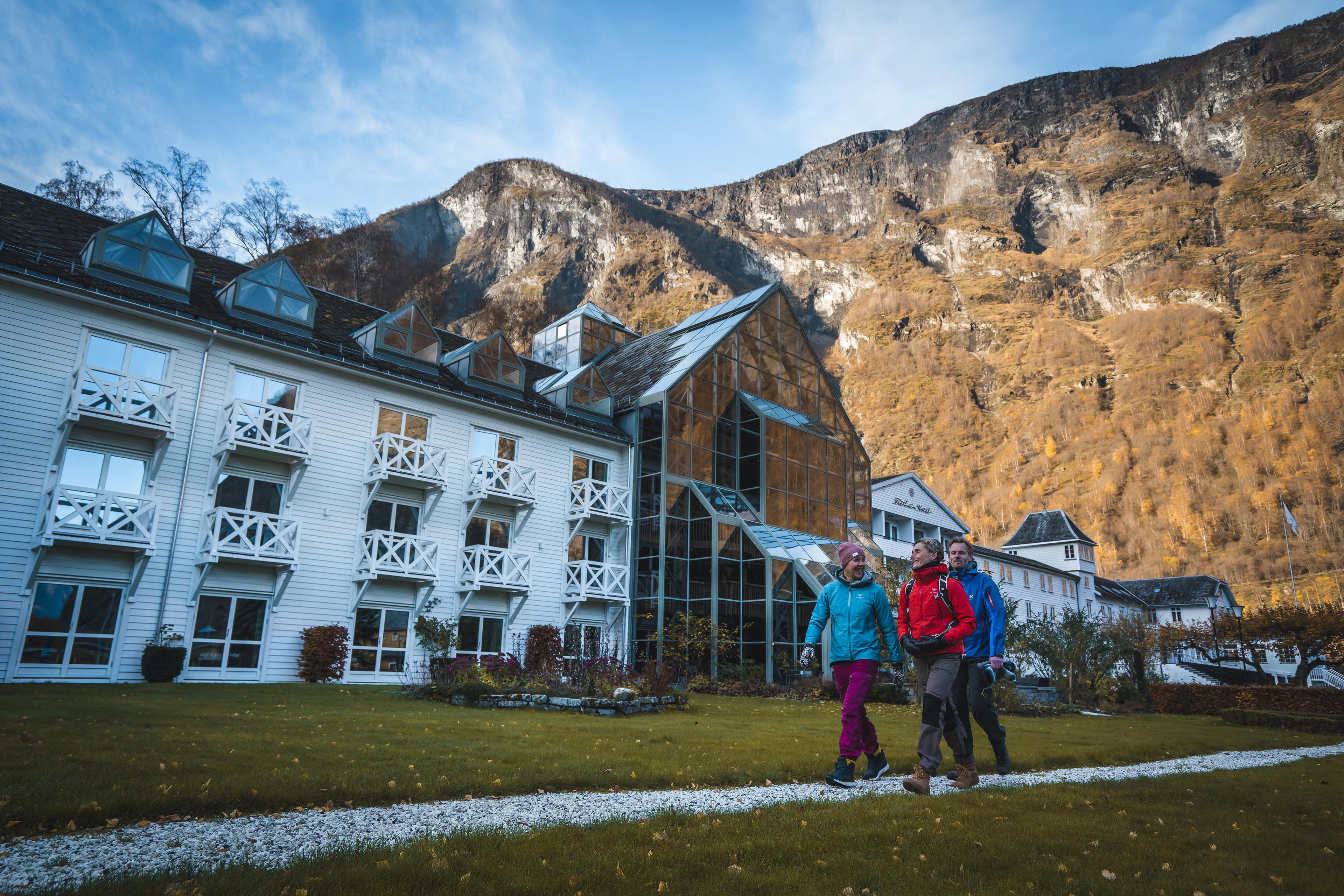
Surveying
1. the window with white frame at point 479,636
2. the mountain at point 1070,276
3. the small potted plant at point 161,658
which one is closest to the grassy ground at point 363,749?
the small potted plant at point 161,658

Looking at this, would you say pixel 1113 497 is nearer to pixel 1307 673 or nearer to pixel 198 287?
pixel 1307 673

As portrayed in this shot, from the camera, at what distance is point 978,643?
25.7 feet

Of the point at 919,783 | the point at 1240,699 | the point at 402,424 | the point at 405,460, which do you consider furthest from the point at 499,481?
the point at 1240,699

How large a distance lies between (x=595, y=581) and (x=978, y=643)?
1758 cm

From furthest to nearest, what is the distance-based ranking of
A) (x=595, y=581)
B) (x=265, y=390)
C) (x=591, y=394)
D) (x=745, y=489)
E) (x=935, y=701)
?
(x=745, y=489), (x=591, y=394), (x=595, y=581), (x=265, y=390), (x=935, y=701)

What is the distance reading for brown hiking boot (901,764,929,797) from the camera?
6.55 metres

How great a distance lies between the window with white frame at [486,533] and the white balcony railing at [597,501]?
2.29 m

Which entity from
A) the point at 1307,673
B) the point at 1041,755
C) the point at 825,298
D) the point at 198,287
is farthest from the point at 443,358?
the point at 825,298

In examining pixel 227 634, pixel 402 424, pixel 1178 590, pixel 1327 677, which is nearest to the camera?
pixel 227 634

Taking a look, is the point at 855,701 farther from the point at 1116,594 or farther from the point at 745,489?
the point at 1116,594

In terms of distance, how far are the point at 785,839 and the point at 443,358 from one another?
909 inches

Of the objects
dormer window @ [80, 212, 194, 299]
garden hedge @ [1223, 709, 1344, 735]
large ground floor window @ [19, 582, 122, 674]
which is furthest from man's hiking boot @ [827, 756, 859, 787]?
dormer window @ [80, 212, 194, 299]

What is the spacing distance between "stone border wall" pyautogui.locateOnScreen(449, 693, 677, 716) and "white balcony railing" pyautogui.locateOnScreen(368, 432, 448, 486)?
783 cm

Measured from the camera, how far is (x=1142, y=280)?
385ft
